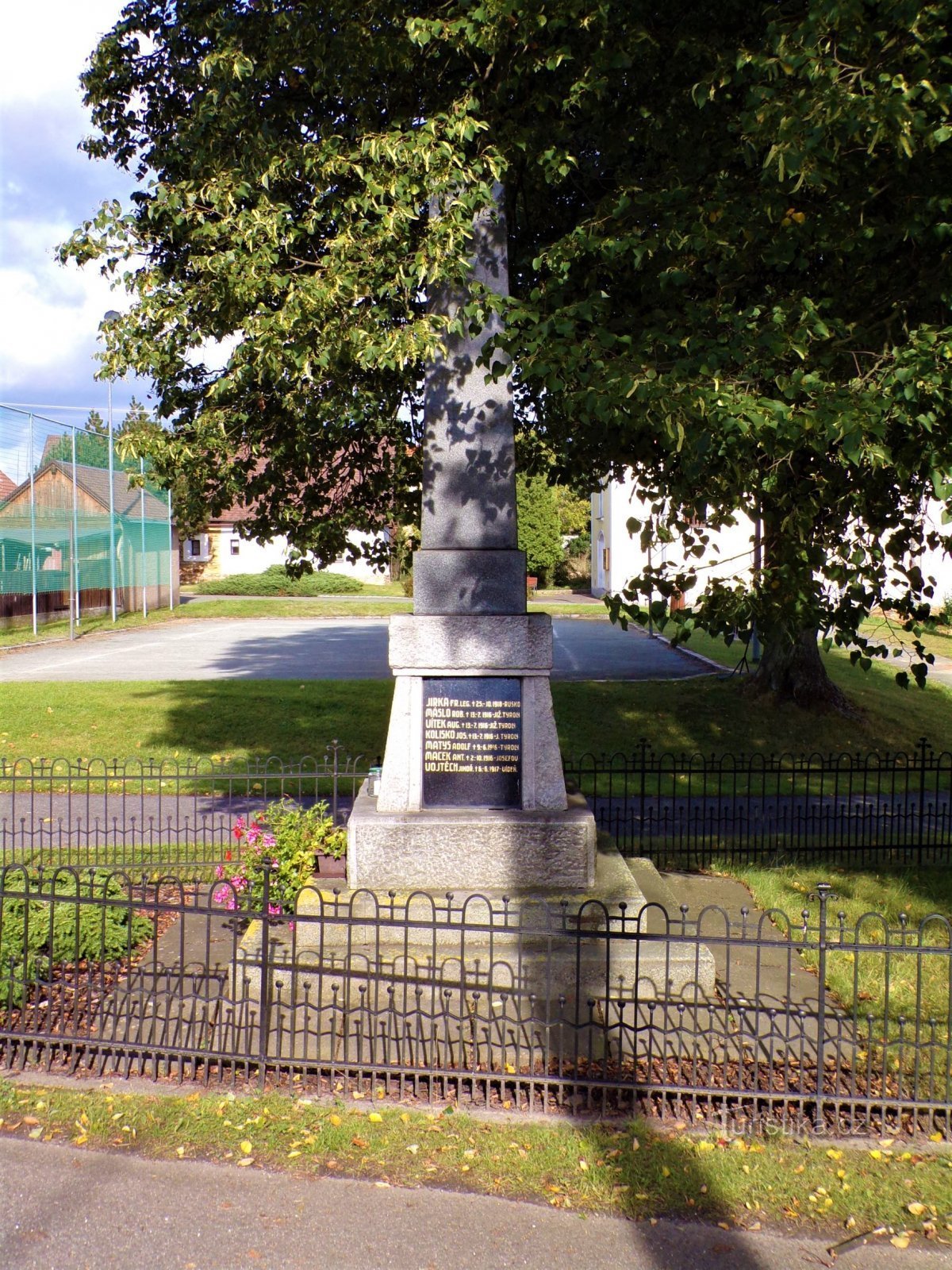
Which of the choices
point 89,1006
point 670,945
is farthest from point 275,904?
point 670,945

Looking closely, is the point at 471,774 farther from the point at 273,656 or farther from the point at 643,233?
the point at 273,656

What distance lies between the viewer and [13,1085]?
4.98 meters

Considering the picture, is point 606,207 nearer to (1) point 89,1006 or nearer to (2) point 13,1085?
(1) point 89,1006

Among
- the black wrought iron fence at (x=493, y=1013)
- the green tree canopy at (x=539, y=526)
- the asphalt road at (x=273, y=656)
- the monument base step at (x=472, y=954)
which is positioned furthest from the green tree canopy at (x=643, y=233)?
the green tree canopy at (x=539, y=526)

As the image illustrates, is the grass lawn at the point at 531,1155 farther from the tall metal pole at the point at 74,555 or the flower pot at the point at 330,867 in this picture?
the tall metal pole at the point at 74,555

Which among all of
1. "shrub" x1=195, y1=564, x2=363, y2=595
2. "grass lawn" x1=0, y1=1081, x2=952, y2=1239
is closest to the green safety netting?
"shrub" x1=195, y1=564, x2=363, y2=595

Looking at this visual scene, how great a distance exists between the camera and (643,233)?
6691 millimetres

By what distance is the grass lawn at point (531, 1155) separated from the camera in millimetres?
4125

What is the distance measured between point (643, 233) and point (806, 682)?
9.80 m

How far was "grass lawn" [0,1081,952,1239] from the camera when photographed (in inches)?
162

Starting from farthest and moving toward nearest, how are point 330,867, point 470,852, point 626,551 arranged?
1. point 626,551
2. point 330,867
3. point 470,852

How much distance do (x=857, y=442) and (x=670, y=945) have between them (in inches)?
109

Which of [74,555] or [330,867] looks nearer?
[330,867]

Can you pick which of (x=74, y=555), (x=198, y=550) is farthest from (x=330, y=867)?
(x=198, y=550)
